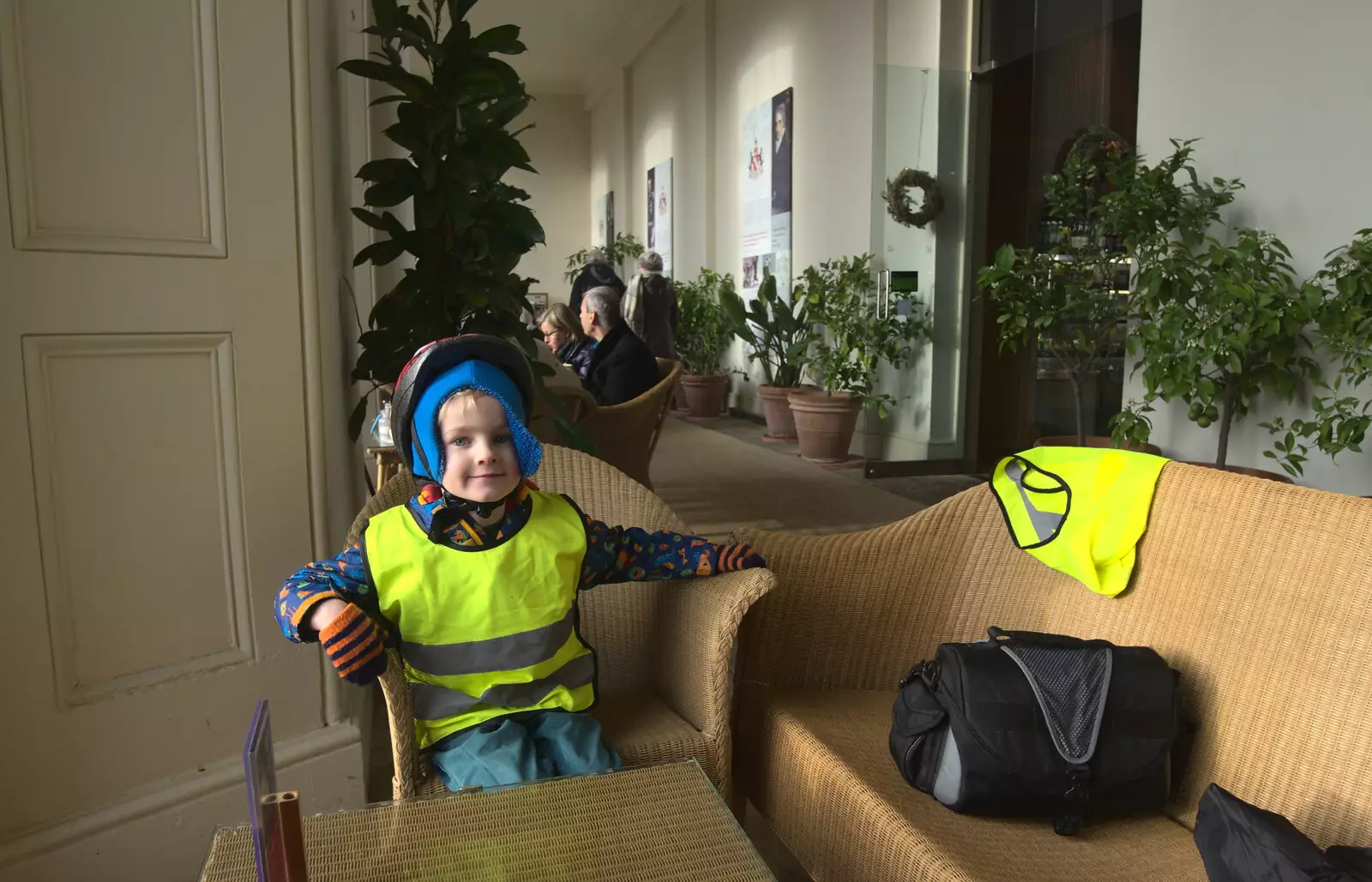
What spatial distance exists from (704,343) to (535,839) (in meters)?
7.53

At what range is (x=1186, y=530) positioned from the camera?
133 cm

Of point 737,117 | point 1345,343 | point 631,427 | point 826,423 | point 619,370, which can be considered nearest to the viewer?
point 1345,343

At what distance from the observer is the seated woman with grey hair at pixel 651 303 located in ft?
21.8

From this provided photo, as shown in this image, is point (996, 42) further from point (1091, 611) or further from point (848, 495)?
point (1091, 611)

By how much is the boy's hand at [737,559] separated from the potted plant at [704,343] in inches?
265

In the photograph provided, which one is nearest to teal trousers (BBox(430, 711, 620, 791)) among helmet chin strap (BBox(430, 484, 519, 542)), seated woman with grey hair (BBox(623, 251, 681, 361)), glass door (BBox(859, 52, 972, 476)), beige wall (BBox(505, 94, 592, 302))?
helmet chin strap (BBox(430, 484, 519, 542))

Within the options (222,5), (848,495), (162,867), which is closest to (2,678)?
(162,867)

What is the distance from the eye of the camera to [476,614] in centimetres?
128

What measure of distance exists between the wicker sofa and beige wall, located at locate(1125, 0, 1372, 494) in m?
1.90

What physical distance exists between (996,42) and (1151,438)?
7.90 feet

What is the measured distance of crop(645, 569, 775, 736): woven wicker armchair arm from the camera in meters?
1.32

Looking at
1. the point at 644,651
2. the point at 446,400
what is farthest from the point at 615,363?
the point at 446,400

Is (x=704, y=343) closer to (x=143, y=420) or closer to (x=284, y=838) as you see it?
(x=143, y=420)

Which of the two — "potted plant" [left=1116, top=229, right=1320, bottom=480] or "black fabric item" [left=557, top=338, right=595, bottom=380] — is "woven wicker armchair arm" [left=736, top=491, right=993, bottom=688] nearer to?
"potted plant" [left=1116, top=229, right=1320, bottom=480]
